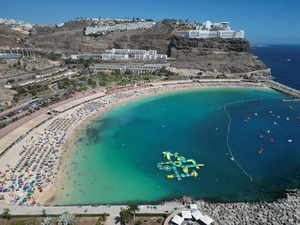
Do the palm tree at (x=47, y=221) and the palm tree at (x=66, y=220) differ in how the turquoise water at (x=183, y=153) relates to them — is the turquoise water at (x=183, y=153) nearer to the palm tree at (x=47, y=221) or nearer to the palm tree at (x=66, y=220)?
the palm tree at (x=47, y=221)

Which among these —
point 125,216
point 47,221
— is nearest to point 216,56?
point 125,216

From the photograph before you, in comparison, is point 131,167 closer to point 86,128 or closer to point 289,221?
point 86,128

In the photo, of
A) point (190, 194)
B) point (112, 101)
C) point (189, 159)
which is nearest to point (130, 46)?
point (112, 101)

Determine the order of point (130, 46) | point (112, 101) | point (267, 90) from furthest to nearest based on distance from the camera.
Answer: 1. point (130, 46)
2. point (267, 90)
3. point (112, 101)

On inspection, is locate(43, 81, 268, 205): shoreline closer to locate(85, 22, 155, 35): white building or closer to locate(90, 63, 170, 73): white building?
locate(90, 63, 170, 73): white building

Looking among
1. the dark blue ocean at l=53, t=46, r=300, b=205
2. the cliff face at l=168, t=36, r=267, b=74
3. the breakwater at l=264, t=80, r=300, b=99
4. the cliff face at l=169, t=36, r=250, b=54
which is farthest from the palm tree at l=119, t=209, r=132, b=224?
the cliff face at l=169, t=36, r=250, b=54

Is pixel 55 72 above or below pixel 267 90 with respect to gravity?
above
